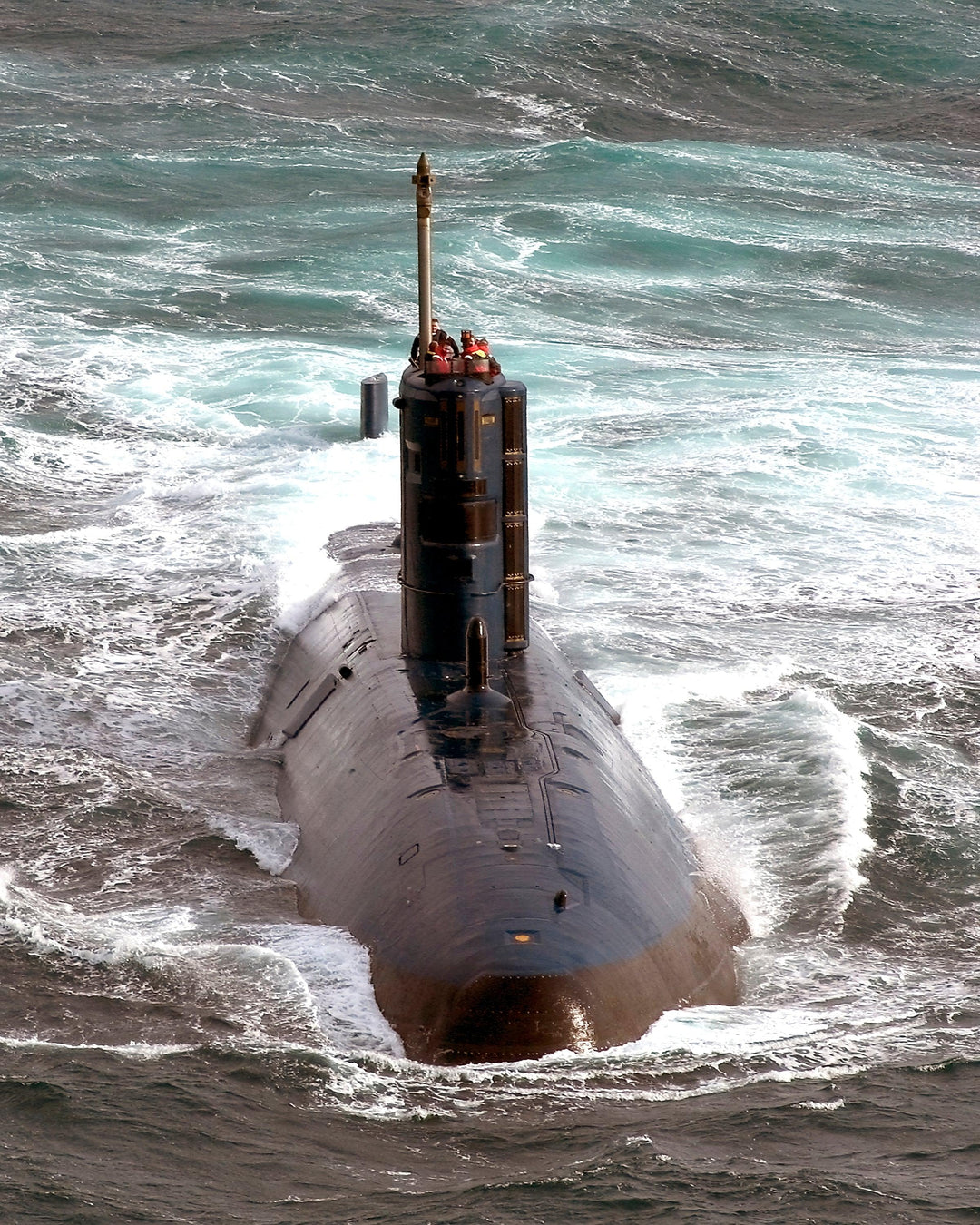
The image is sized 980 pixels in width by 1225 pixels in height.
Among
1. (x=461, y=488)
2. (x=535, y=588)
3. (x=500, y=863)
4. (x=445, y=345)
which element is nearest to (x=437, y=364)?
(x=445, y=345)

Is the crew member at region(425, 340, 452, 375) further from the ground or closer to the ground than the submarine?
further from the ground

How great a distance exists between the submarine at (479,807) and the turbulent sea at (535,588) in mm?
371

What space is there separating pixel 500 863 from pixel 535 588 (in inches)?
491

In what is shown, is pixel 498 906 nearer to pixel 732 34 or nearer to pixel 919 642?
pixel 919 642

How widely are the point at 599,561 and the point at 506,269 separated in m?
21.6

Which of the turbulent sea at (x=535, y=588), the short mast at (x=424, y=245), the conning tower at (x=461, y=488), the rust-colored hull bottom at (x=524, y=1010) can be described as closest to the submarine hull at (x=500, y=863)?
the rust-colored hull bottom at (x=524, y=1010)

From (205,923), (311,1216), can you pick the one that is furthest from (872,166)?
(311,1216)

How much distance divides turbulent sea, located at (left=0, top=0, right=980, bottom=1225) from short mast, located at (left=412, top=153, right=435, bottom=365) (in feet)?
15.6

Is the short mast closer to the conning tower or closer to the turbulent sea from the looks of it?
the conning tower

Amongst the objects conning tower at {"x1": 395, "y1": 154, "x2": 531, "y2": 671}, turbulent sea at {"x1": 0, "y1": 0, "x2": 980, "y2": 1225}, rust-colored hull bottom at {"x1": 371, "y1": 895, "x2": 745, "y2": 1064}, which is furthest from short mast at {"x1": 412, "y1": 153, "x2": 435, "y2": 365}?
rust-colored hull bottom at {"x1": 371, "y1": 895, "x2": 745, "y2": 1064}

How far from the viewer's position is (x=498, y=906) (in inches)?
479

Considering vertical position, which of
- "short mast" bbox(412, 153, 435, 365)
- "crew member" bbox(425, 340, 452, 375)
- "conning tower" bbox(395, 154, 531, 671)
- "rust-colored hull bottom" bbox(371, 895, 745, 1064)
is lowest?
"rust-colored hull bottom" bbox(371, 895, 745, 1064)

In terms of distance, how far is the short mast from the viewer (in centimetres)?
1545

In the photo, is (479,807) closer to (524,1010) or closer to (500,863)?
(500,863)
